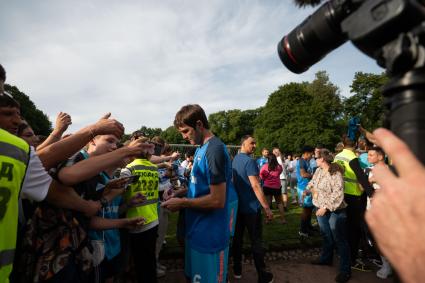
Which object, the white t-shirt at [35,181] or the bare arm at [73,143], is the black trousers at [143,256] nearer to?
the bare arm at [73,143]

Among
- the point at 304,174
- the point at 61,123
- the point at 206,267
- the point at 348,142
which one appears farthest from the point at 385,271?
the point at 61,123

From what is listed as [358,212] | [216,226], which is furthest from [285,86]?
[216,226]

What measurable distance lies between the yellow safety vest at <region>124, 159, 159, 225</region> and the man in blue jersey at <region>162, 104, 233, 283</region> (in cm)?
121

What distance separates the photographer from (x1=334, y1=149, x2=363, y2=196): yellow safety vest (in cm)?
529

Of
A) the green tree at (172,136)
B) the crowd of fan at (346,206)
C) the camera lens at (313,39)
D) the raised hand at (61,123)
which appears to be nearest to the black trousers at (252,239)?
the crowd of fan at (346,206)

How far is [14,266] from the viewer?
1.69 metres

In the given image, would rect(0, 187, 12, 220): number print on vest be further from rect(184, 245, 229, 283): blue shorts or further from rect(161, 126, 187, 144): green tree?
rect(161, 126, 187, 144): green tree

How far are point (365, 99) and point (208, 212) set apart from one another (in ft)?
168

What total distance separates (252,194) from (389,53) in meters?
4.30

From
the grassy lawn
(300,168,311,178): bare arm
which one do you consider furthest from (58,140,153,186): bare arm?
(300,168,311,178): bare arm

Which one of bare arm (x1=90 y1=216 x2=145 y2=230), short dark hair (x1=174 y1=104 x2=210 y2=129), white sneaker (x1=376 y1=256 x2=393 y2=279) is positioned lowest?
white sneaker (x1=376 y1=256 x2=393 y2=279)

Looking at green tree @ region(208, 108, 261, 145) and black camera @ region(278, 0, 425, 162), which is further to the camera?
green tree @ region(208, 108, 261, 145)

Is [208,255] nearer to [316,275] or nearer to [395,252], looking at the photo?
[395,252]

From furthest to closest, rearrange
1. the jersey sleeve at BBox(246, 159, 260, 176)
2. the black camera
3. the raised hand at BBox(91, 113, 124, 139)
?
the jersey sleeve at BBox(246, 159, 260, 176), the raised hand at BBox(91, 113, 124, 139), the black camera
